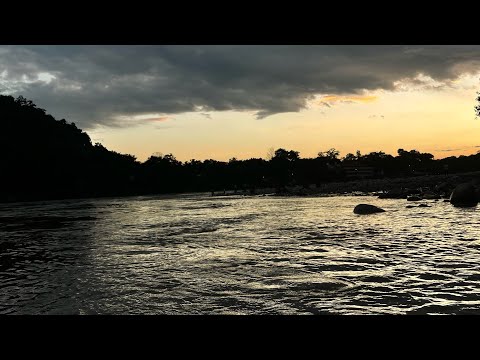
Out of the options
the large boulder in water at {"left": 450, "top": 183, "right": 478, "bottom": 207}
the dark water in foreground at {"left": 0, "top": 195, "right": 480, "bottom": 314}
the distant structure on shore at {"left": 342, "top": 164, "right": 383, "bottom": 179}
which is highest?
the distant structure on shore at {"left": 342, "top": 164, "right": 383, "bottom": 179}

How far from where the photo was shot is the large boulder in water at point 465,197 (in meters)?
21.5

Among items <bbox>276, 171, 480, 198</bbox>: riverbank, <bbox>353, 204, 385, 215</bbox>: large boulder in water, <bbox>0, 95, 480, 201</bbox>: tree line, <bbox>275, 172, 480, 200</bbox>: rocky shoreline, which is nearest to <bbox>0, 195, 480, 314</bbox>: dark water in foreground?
<bbox>353, 204, 385, 215</bbox>: large boulder in water

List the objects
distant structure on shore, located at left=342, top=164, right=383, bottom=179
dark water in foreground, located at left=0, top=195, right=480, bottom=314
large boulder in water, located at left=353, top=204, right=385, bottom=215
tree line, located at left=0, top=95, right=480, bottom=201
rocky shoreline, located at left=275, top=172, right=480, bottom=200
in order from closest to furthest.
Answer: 1. dark water in foreground, located at left=0, top=195, right=480, bottom=314
2. large boulder in water, located at left=353, top=204, right=385, bottom=215
3. rocky shoreline, located at left=275, top=172, right=480, bottom=200
4. tree line, located at left=0, top=95, right=480, bottom=201
5. distant structure on shore, located at left=342, top=164, right=383, bottom=179

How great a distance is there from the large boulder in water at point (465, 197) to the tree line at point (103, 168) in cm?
4921

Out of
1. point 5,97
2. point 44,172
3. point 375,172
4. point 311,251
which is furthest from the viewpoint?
point 375,172

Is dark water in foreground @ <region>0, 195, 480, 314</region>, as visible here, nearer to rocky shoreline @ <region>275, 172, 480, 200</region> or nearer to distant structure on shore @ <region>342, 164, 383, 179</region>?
rocky shoreline @ <region>275, 172, 480, 200</region>

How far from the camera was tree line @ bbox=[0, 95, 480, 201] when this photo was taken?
291 feet

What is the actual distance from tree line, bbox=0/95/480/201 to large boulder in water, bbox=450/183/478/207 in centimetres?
4921

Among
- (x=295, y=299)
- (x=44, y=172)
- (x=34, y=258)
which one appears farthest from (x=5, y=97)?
(x=295, y=299)

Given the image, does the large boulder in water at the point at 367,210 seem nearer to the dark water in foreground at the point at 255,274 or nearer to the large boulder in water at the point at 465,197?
the large boulder in water at the point at 465,197
